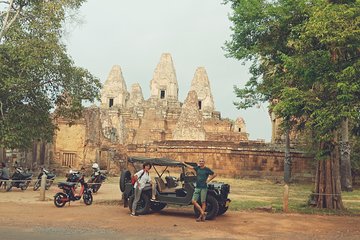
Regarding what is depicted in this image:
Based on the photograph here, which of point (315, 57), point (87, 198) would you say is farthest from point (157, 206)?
point (315, 57)

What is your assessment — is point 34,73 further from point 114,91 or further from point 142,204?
point 114,91

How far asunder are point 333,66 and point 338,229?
4.31m

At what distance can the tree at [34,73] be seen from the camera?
16844mm

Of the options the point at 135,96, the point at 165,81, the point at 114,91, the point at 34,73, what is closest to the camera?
the point at 34,73

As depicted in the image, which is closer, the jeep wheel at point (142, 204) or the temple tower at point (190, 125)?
the jeep wheel at point (142, 204)

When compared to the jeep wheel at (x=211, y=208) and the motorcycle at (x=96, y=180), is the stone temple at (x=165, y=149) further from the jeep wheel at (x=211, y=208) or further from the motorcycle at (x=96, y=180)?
the jeep wheel at (x=211, y=208)

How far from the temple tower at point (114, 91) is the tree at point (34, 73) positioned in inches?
1383

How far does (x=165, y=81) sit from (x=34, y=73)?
33.7m

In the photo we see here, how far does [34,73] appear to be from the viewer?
1814 cm

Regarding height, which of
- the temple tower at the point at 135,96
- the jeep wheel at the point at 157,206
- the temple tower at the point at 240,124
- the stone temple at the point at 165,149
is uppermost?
the temple tower at the point at 135,96

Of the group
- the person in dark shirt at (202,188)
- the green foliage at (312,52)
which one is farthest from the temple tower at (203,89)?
the person in dark shirt at (202,188)

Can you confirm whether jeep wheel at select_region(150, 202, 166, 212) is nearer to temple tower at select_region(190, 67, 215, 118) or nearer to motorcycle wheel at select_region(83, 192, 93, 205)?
motorcycle wheel at select_region(83, 192, 93, 205)

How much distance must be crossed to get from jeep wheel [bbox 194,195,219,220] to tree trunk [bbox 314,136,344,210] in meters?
4.16

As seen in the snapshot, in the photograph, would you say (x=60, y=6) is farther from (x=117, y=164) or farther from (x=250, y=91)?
(x=117, y=164)
